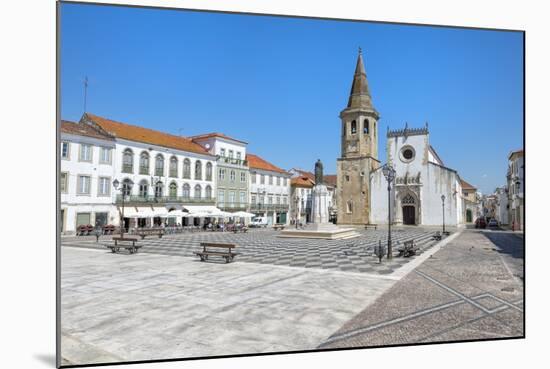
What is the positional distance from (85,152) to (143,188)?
2.62m

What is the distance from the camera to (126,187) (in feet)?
27.9

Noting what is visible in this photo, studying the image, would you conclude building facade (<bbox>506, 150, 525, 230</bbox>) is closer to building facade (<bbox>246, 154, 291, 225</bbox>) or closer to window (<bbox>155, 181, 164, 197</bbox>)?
building facade (<bbox>246, 154, 291, 225</bbox>)

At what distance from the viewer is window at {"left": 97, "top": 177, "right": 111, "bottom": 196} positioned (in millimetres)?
7238

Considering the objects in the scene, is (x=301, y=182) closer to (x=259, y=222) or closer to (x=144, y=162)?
(x=259, y=222)

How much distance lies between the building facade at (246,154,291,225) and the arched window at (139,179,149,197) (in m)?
3.43

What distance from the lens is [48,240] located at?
4344 mm

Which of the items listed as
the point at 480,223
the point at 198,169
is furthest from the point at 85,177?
the point at 480,223

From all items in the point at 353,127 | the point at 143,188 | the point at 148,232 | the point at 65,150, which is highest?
the point at 353,127

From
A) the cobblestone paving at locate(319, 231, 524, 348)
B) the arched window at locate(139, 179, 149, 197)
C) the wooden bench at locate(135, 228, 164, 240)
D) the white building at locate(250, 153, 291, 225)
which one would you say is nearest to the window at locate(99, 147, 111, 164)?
the arched window at locate(139, 179, 149, 197)

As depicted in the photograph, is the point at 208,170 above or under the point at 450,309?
above

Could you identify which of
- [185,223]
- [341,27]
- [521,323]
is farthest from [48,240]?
[185,223]

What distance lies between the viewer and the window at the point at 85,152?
6.51m

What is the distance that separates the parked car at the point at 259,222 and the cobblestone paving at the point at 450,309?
16.7 m

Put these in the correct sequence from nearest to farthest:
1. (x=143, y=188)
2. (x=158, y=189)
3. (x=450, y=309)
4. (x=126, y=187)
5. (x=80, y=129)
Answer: (x=450, y=309), (x=80, y=129), (x=126, y=187), (x=143, y=188), (x=158, y=189)
